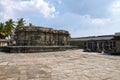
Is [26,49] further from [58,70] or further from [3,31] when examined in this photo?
[3,31]

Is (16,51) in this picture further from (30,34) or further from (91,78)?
(91,78)

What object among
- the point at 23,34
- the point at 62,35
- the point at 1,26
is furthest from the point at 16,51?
the point at 1,26

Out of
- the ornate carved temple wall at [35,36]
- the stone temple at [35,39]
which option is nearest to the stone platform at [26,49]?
the stone temple at [35,39]

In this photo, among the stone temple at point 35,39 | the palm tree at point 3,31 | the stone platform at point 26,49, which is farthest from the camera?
the palm tree at point 3,31

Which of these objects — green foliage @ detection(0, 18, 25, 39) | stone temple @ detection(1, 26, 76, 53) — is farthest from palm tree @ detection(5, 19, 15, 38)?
stone temple @ detection(1, 26, 76, 53)

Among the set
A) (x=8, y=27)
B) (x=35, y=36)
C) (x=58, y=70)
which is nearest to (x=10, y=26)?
(x=8, y=27)

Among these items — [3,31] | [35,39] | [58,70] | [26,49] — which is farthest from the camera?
[3,31]

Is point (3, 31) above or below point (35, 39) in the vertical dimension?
above

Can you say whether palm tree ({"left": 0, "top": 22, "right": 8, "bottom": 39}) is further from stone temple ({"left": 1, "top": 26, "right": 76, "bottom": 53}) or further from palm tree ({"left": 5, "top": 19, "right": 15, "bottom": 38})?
stone temple ({"left": 1, "top": 26, "right": 76, "bottom": 53})

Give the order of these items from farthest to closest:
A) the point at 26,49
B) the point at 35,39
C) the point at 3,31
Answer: the point at 3,31 < the point at 35,39 < the point at 26,49

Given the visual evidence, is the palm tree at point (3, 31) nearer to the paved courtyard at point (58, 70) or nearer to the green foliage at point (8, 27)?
the green foliage at point (8, 27)

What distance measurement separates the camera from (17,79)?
5.16 meters

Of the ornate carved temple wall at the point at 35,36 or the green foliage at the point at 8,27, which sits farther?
the green foliage at the point at 8,27

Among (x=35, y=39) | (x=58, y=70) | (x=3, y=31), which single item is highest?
(x=3, y=31)
